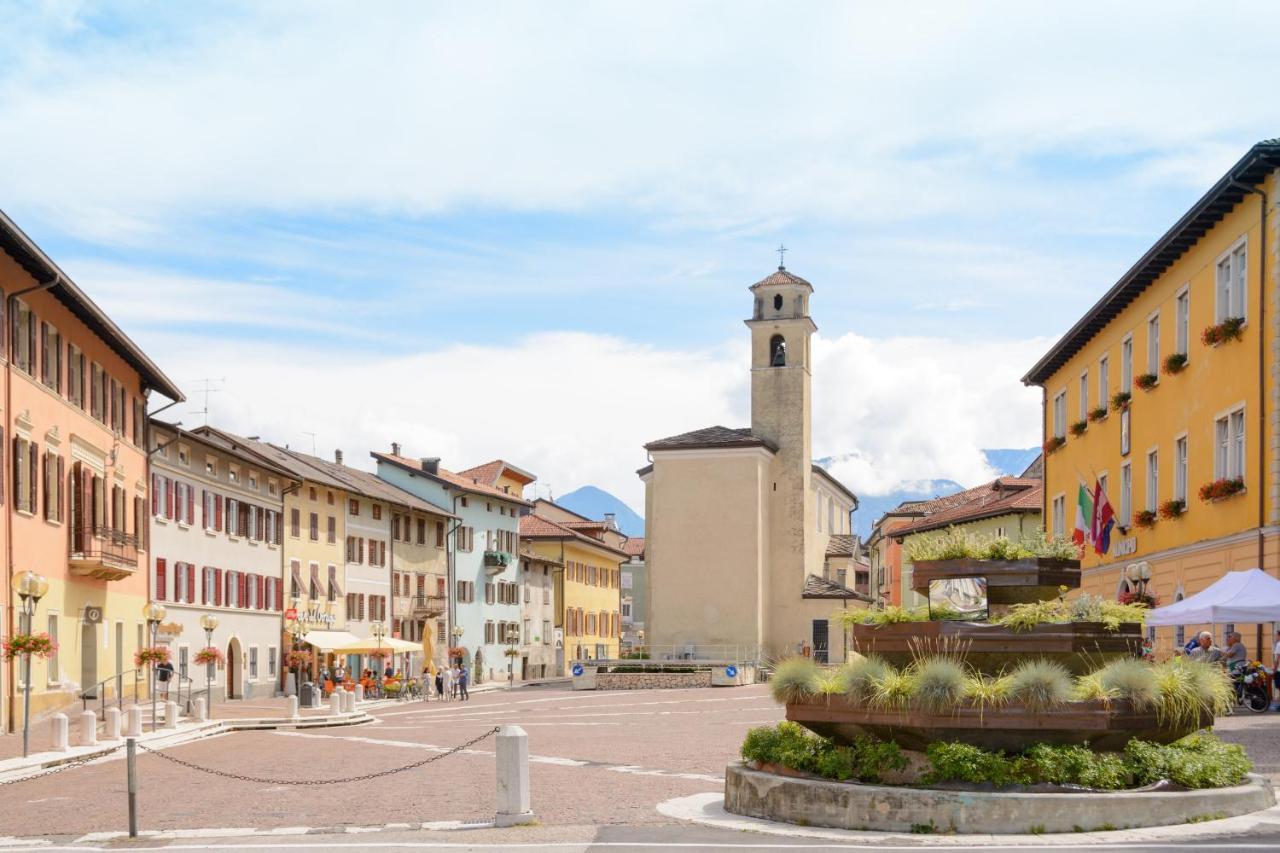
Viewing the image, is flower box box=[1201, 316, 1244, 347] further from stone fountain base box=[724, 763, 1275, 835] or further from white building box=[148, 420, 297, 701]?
white building box=[148, 420, 297, 701]

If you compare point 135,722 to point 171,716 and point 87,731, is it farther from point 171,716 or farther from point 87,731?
point 171,716

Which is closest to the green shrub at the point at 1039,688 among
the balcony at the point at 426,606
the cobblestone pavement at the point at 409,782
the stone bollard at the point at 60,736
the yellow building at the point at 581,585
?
the cobblestone pavement at the point at 409,782

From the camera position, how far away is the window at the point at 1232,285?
104ft

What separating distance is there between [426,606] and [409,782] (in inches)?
2195

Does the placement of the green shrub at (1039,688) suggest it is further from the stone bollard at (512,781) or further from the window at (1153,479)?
the window at (1153,479)

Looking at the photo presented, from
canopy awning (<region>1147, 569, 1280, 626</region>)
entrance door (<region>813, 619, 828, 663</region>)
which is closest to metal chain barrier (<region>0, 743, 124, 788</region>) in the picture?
canopy awning (<region>1147, 569, 1280, 626</region>)

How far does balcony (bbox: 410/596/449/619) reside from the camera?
243 feet

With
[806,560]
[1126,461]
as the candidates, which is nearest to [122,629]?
[1126,461]

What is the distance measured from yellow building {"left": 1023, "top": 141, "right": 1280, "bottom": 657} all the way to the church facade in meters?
27.3

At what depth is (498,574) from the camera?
85000mm

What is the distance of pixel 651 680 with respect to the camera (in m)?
62.8

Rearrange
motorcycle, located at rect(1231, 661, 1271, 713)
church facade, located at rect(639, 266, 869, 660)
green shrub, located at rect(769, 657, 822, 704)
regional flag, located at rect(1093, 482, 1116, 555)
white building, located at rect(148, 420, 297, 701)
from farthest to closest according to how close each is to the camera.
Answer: church facade, located at rect(639, 266, 869, 660)
white building, located at rect(148, 420, 297, 701)
regional flag, located at rect(1093, 482, 1116, 555)
motorcycle, located at rect(1231, 661, 1271, 713)
green shrub, located at rect(769, 657, 822, 704)

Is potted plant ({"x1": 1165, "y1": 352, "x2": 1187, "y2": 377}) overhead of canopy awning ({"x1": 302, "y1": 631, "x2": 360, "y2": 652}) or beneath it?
overhead

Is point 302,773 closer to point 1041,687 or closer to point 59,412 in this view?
point 1041,687
